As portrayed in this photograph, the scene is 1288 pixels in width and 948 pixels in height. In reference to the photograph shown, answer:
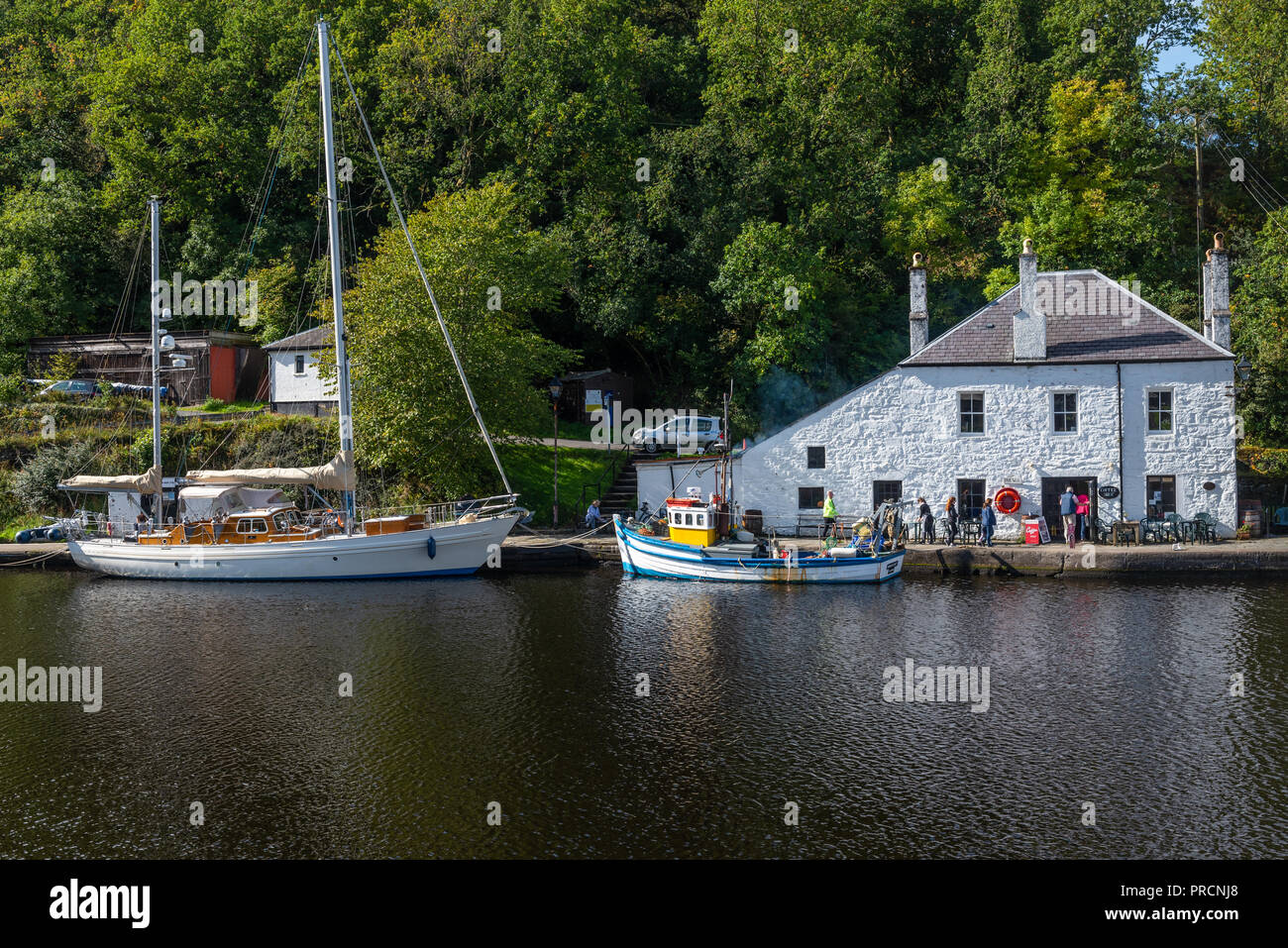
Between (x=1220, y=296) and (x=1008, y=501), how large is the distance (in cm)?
944

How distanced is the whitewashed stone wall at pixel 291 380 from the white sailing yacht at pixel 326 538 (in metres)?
11.8

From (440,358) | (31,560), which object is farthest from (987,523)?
(31,560)

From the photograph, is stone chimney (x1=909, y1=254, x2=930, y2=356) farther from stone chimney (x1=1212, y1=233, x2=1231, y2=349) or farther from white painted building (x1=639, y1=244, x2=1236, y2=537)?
stone chimney (x1=1212, y1=233, x2=1231, y2=349)

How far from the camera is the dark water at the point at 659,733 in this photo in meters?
12.5

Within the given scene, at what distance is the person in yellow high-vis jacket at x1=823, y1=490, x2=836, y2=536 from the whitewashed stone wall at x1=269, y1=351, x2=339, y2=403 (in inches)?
Answer: 940

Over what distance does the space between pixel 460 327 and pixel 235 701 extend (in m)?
21.4

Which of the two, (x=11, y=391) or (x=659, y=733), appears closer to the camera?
(x=659, y=733)

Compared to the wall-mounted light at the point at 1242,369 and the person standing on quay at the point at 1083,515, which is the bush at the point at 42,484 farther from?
the wall-mounted light at the point at 1242,369

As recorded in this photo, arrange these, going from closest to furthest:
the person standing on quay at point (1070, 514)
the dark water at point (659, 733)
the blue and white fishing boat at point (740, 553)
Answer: the dark water at point (659, 733), the blue and white fishing boat at point (740, 553), the person standing on quay at point (1070, 514)

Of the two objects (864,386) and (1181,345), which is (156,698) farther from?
(1181,345)

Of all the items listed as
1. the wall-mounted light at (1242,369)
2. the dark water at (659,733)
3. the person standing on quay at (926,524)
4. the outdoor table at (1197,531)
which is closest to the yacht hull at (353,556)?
the dark water at (659,733)

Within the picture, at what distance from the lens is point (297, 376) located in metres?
46.1

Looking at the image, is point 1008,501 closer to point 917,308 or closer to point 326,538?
point 917,308
